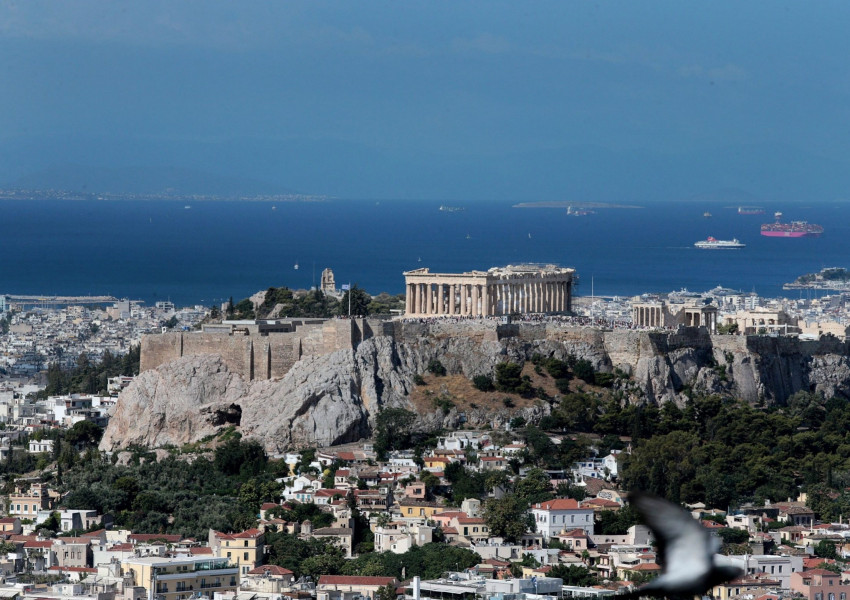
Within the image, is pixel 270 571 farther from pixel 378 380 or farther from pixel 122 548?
pixel 378 380

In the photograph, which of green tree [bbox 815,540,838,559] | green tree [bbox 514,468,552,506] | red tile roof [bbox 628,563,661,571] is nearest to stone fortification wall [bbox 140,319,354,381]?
green tree [bbox 514,468,552,506]

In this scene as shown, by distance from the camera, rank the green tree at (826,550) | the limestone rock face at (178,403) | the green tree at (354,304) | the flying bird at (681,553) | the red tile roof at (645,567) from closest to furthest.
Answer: the flying bird at (681,553), the red tile roof at (645,567), the green tree at (826,550), the limestone rock face at (178,403), the green tree at (354,304)

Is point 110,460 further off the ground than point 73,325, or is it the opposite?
point 73,325

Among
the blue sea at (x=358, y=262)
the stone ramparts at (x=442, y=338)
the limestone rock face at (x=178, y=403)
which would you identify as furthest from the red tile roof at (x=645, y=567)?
the blue sea at (x=358, y=262)

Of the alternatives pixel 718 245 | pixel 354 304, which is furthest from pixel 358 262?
pixel 354 304

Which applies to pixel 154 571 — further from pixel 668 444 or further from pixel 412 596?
pixel 668 444

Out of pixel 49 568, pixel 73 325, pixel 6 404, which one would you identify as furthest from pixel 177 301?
pixel 49 568

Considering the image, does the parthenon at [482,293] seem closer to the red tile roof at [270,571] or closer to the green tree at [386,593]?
the red tile roof at [270,571]
